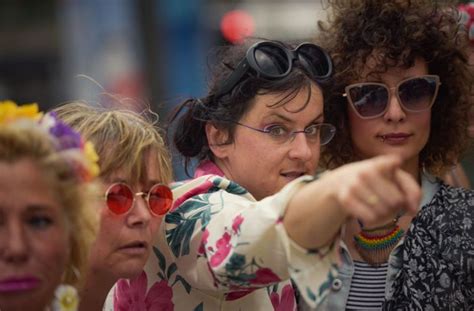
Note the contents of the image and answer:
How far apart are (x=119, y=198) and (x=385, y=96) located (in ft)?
4.10

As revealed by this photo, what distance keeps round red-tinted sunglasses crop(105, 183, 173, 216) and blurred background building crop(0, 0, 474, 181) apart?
0.70 metres

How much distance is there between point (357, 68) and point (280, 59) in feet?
1.57

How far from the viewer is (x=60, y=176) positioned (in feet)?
8.86

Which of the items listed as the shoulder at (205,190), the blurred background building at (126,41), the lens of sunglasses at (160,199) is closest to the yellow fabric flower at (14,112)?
the lens of sunglasses at (160,199)

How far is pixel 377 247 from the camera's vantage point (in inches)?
164

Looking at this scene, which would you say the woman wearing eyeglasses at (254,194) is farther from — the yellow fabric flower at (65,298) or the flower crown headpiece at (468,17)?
the flower crown headpiece at (468,17)

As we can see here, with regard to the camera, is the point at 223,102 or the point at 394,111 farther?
the point at 394,111

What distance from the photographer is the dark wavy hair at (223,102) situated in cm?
385

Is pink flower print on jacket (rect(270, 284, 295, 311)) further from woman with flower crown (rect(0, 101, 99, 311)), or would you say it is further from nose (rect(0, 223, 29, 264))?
nose (rect(0, 223, 29, 264))

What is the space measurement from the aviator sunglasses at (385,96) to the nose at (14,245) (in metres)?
1.91

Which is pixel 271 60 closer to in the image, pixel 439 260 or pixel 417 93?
pixel 417 93

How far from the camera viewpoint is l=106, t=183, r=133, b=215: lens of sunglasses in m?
3.35

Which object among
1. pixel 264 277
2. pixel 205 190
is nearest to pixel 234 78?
pixel 205 190

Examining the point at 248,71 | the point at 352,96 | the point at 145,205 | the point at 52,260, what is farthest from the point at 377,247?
the point at 52,260
